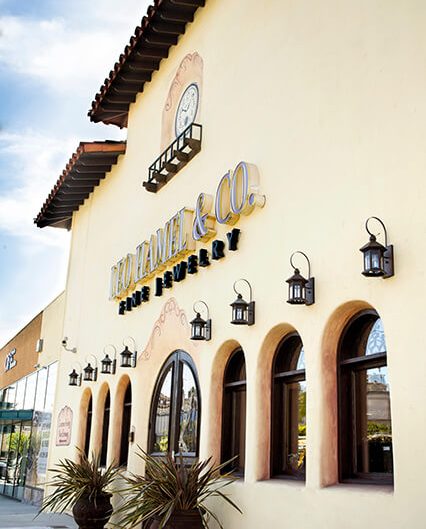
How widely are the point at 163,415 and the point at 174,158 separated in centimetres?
458

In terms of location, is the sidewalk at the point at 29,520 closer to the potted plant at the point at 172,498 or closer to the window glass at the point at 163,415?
the window glass at the point at 163,415

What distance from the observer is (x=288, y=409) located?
8039 millimetres

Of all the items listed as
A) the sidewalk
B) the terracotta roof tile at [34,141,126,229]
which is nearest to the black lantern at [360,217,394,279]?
the sidewalk

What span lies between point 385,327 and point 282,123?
139 inches

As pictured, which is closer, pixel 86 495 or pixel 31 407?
pixel 86 495

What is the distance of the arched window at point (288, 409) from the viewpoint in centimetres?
775

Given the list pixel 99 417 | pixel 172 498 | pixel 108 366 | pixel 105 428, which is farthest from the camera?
pixel 105 428

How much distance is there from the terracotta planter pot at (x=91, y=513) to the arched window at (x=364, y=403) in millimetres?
5434

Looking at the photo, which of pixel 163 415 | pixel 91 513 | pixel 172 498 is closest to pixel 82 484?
pixel 91 513

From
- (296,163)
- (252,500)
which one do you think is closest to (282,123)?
(296,163)

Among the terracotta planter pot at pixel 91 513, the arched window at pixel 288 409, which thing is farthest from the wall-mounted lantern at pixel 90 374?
the arched window at pixel 288 409

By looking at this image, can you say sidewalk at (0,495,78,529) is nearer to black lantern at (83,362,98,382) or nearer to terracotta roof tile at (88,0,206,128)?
black lantern at (83,362,98,382)

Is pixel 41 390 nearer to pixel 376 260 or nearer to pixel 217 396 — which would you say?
pixel 217 396

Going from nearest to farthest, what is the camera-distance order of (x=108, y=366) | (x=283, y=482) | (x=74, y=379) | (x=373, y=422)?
(x=373, y=422), (x=283, y=482), (x=108, y=366), (x=74, y=379)
